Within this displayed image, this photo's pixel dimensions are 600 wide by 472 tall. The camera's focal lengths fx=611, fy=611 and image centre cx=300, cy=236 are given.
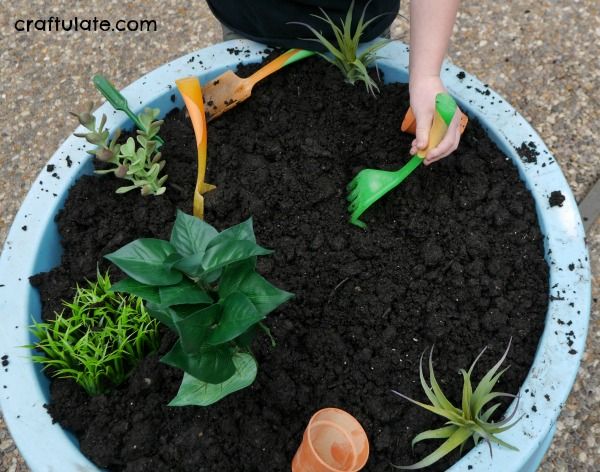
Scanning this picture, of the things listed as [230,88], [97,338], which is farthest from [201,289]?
[230,88]

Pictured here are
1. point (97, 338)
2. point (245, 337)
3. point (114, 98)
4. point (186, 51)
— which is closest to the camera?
point (245, 337)

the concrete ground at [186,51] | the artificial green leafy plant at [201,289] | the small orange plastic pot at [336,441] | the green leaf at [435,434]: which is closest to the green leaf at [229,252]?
the artificial green leafy plant at [201,289]

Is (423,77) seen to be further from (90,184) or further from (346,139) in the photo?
(90,184)

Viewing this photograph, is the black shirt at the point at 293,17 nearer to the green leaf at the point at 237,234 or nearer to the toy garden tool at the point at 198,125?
the toy garden tool at the point at 198,125

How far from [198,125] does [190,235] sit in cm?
35

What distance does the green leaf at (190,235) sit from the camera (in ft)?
2.75

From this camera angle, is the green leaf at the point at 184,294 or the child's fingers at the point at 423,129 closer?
the green leaf at the point at 184,294

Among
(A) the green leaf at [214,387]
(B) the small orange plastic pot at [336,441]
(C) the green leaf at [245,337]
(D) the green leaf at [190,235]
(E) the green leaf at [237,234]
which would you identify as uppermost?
(E) the green leaf at [237,234]

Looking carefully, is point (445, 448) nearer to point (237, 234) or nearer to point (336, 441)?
point (336, 441)

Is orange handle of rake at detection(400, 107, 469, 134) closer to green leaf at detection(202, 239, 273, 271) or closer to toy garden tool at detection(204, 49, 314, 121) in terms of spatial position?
toy garden tool at detection(204, 49, 314, 121)

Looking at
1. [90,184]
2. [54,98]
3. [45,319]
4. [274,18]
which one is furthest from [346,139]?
[54,98]

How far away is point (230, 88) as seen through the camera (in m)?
1.23

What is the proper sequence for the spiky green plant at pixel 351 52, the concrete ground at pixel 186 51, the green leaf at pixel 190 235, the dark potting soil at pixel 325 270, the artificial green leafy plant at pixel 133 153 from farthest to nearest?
the concrete ground at pixel 186 51
the spiky green plant at pixel 351 52
the artificial green leafy plant at pixel 133 153
the dark potting soil at pixel 325 270
the green leaf at pixel 190 235

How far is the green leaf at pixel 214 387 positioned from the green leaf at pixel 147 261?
0.19 meters
